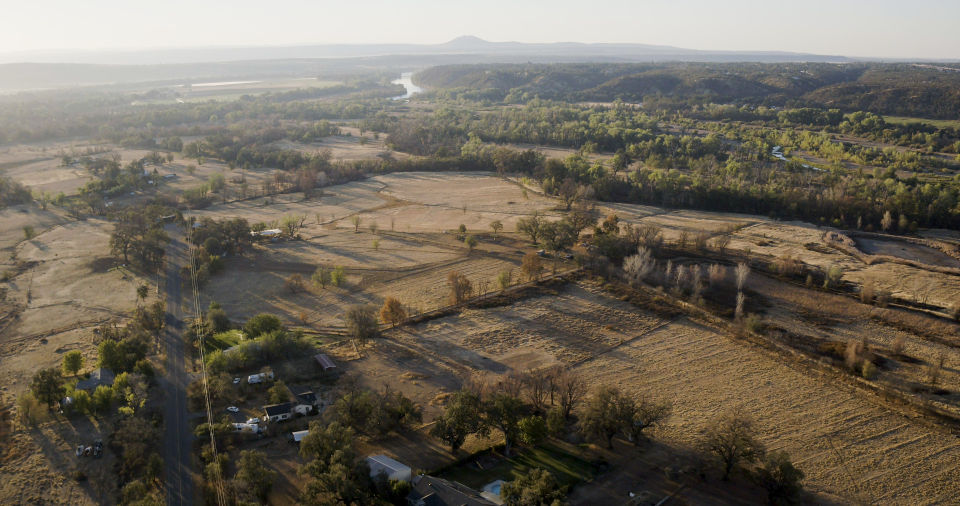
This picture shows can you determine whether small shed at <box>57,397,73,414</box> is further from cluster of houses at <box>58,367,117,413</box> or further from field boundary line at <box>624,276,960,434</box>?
field boundary line at <box>624,276,960,434</box>

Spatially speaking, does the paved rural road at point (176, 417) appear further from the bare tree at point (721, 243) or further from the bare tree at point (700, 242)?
the bare tree at point (721, 243)

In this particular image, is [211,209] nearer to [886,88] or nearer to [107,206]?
[107,206]

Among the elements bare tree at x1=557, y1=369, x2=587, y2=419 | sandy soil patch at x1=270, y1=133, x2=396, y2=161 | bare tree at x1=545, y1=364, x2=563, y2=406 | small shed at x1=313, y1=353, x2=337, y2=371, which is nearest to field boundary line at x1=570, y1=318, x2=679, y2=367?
bare tree at x1=545, y1=364, x2=563, y2=406

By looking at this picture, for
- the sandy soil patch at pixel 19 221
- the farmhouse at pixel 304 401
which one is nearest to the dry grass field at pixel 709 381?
the farmhouse at pixel 304 401

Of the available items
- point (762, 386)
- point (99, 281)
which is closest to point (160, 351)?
point (99, 281)

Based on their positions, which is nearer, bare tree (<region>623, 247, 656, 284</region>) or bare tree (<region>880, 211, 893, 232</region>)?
bare tree (<region>623, 247, 656, 284</region>)
